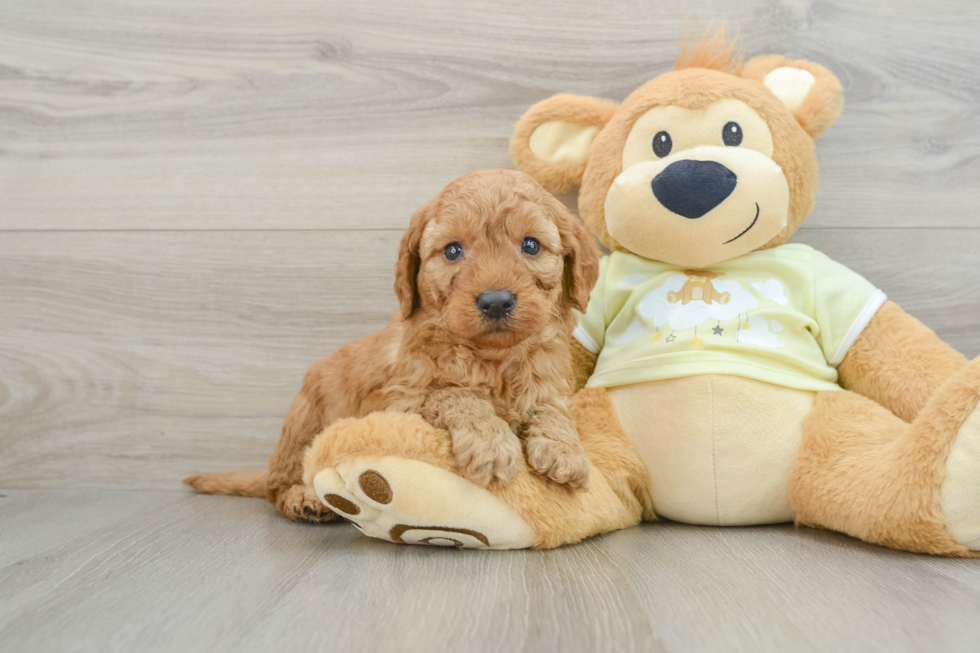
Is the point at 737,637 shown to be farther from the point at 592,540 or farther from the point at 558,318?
the point at 558,318

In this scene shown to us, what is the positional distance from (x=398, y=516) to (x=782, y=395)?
2.25ft

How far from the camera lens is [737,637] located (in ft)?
2.44

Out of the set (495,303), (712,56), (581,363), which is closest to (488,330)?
(495,303)

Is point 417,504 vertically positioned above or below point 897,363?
below

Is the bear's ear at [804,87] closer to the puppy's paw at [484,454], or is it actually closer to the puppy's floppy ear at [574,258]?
the puppy's floppy ear at [574,258]

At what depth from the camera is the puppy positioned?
101 centimetres

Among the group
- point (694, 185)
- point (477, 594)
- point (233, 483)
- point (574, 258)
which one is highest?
point (694, 185)

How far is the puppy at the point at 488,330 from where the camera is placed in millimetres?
1009

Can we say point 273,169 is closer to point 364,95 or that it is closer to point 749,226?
point 364,95

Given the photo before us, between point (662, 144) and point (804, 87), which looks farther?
point (804, 87)

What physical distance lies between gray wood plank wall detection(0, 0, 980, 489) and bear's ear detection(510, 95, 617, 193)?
0.56 feet

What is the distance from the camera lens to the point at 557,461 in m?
1.05

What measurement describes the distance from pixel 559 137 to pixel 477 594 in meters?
0.90

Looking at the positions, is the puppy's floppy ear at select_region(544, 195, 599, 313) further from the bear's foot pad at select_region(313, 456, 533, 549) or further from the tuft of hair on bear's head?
the tuft of hair on bear's head
